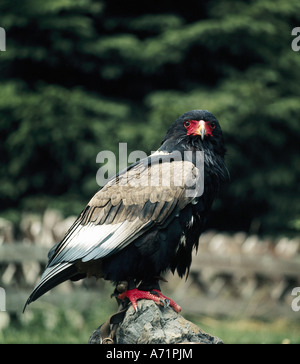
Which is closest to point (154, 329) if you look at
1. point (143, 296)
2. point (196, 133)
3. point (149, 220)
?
point (143, 296)

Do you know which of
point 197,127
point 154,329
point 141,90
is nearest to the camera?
point 154,329

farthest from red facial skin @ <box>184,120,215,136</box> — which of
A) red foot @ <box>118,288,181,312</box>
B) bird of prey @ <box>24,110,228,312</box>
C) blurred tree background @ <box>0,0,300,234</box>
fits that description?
blurred tree background @ <box>0,0,300,234</box>

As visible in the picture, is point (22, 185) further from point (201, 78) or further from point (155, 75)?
point (201, 78)

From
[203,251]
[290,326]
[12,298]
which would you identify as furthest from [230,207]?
[12,298]

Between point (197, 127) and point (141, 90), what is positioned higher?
point (141, 90)

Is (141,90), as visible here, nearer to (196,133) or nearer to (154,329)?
(196,133)

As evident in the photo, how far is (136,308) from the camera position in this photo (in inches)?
149

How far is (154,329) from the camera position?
3.72 metres

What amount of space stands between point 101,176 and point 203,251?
1990 millimetres

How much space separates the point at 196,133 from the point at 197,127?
45 mm

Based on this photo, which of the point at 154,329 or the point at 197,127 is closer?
the point at 154,329

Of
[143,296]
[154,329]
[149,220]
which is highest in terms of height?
[149,220]

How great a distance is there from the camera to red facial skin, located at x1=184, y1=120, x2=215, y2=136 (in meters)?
4.05

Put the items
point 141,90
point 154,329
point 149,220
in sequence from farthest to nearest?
point 141,90
point 149,220
point 154,329
